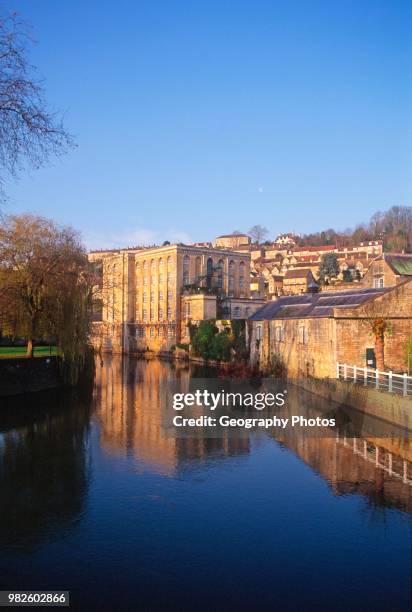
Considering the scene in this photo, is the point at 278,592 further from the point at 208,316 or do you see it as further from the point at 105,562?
the point at 208,316

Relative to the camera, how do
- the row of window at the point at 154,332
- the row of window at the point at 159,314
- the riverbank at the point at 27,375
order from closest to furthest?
the riverbank at the point at 27,375, the row of window at the point at 154,332, the row of window at the point at 159,314

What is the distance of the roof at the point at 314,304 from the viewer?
86.4ft

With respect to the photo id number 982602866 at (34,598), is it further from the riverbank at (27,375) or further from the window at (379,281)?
the window at (379,281)

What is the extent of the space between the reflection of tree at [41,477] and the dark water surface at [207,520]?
0.04m

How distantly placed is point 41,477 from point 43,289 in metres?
15.6

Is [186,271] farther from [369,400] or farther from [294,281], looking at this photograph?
[369,400]

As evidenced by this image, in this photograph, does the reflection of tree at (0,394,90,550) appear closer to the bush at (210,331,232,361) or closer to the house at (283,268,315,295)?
the bush at (210,331,232,361)

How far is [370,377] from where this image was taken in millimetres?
20688

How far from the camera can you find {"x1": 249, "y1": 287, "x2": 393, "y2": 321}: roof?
86.4 feet

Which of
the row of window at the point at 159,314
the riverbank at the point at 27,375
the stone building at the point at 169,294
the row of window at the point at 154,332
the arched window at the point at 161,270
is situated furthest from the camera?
the arched window at the point at 161,270

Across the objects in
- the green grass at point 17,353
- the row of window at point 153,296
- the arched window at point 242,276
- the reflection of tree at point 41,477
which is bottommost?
the reflection of tree at point 41,477

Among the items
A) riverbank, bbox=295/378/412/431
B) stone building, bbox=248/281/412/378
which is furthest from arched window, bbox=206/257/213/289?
riverbank, bbox=295/378/412/431

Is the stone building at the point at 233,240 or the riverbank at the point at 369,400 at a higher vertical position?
the stone building at the point at 233,240

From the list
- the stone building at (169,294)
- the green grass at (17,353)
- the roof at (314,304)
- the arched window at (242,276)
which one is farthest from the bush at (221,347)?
the arched window at (242,276)
